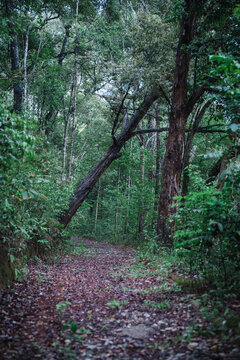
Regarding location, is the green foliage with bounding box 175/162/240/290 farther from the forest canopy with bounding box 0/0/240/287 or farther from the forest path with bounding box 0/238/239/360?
the forest path with bounding box 0/238/239/360

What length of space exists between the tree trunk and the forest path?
2.45m

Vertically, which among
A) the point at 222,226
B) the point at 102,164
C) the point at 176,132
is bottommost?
the point at 222,226

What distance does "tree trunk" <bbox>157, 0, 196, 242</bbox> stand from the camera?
7.86 m

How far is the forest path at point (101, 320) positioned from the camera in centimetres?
287

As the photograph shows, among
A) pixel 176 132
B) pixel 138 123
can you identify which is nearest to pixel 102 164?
pixel 138 123

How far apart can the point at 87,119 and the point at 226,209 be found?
842 inches

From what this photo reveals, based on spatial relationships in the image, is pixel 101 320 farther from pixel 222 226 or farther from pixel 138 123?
pixel 138 123

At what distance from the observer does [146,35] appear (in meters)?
9.05

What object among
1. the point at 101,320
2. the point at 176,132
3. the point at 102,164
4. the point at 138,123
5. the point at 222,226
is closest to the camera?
the point at 222,226

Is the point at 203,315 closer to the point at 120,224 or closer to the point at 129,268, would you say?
the point at 129,268

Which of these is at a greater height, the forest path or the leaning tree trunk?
the leaning tree trunk

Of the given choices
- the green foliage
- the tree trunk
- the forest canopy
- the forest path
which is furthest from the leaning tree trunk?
the green foliage

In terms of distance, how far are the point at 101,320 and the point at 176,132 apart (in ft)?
19.2

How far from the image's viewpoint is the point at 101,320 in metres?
3.85
